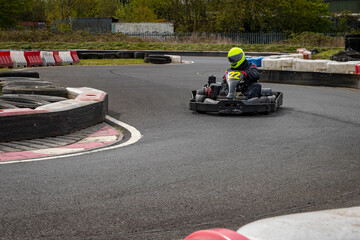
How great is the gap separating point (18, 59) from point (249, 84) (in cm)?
1465

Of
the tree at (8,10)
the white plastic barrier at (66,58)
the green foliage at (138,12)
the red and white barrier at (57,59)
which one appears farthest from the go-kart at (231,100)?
the green foliage at (138,12)

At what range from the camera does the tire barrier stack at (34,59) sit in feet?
70.2

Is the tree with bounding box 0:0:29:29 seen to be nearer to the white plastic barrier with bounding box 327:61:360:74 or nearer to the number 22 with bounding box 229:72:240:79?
the white plastic barrier with bounding box 327:61:360:74

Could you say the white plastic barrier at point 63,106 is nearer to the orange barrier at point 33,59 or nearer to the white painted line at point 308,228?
the white painted line at point 308,228

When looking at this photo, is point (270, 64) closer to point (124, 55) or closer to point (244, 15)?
point (124, 55)

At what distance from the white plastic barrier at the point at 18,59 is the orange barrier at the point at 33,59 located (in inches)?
8.8

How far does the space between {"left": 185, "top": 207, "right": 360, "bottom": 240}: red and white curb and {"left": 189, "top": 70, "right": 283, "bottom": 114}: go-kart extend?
7.73m

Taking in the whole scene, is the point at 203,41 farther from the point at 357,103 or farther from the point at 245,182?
the point at 245,182

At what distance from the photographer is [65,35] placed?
137ft

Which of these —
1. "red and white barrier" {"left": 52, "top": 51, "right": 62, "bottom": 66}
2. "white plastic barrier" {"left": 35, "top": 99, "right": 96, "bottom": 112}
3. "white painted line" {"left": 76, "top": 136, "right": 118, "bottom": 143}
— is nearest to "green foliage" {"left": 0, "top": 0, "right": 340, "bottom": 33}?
"red and white barrier" {"left": 52, "top": 51, "right": 62, "bottom": 66}

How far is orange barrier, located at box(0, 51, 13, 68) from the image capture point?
2112 centimetres

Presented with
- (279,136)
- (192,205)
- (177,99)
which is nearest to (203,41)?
(177,99)

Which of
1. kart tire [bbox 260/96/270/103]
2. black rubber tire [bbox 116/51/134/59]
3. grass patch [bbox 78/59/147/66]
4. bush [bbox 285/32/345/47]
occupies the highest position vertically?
bush [bbox 285/32/345/47]

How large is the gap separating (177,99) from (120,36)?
33769 mm
